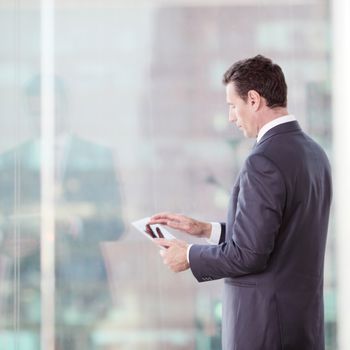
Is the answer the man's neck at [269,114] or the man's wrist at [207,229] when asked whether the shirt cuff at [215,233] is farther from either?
the man's neck at [269,114]

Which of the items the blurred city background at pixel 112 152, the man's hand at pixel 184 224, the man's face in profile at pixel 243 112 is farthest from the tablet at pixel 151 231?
the blurred city background at pixel 112 152

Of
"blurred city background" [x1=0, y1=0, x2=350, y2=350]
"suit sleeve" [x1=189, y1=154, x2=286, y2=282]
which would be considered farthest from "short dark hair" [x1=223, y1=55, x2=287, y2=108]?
"blurred city background" [x1=0, y1=0, x2=350, y2=350]

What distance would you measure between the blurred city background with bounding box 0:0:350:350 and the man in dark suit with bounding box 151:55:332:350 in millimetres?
1038

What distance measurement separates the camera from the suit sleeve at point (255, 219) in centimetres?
161

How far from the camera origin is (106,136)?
110 inches

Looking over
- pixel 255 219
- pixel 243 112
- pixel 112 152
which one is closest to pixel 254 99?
pixel 243 112

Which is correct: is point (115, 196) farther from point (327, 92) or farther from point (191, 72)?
point (327, 92)

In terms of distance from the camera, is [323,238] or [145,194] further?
[145,194]

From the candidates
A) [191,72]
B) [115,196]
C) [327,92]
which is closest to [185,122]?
[191,72]

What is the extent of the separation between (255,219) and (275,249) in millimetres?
128

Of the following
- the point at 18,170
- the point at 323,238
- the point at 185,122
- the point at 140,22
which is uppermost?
the point at 140,22

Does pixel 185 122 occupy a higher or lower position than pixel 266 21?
lower

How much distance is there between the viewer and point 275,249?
5.53 ft

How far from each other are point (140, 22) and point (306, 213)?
56.9 inches
